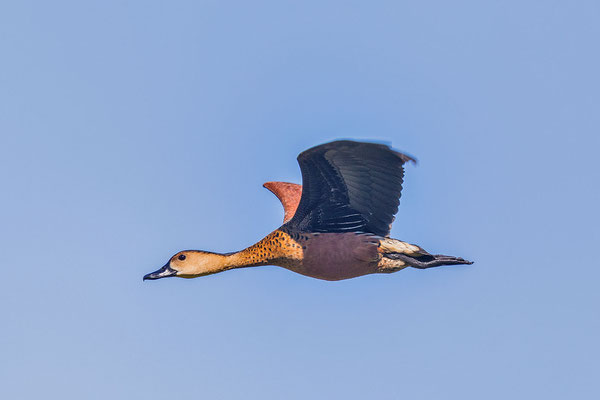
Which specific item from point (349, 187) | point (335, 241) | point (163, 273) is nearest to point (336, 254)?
point (335, 241)

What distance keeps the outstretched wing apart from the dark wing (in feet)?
8.71

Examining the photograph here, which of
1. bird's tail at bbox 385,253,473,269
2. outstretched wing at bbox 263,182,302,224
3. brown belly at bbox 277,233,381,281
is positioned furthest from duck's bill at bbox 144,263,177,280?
bird's tail at bbox 385,253,473,269

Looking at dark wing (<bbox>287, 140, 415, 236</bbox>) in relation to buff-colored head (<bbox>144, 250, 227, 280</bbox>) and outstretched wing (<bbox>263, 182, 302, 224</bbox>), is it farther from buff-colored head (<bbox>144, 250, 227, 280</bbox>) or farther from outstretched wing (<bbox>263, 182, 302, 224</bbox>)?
outstretched wing (<bbox>263, 182, 302, 224</bbox>)

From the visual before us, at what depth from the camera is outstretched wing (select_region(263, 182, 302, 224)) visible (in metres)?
20.5

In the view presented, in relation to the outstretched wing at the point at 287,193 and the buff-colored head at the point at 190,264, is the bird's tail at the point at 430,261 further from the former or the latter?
the outstretched wing at the point at 287,193

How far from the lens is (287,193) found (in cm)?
2091

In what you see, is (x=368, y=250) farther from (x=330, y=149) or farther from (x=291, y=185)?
(x=291, y=185)

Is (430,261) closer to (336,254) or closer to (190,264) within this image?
(336,254)

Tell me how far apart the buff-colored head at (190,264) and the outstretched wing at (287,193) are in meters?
2.53

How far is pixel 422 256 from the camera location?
17922 mm

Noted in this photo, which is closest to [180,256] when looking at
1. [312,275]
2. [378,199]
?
[312,275]

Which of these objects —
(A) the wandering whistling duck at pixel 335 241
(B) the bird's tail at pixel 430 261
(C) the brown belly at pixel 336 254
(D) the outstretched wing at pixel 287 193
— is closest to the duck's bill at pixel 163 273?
→ (A) the wandering whistling duck at pixel 335 241

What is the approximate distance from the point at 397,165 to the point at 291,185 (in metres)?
4.61

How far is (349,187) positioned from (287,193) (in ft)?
12.1
